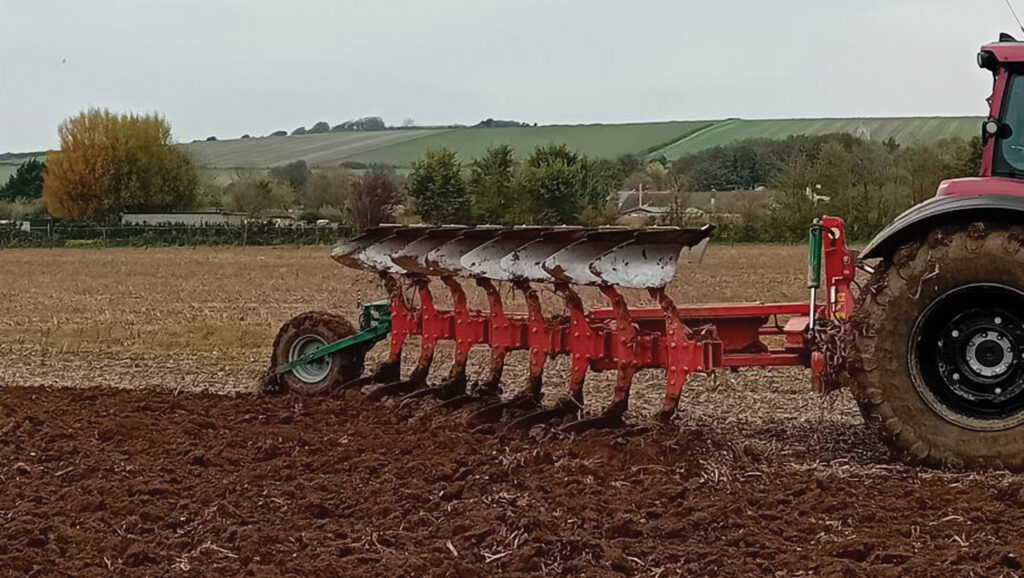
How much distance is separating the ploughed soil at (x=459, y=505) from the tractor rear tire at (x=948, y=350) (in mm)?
212

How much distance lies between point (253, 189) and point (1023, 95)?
2751 inches

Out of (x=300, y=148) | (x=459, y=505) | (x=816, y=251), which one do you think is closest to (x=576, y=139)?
(x=300, y=148)

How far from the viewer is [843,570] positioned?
187 inches

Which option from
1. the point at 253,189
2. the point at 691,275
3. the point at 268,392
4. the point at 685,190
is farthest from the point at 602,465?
the point at 253,189

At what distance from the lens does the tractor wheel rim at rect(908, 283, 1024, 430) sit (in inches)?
261

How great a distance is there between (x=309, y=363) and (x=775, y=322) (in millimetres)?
3475

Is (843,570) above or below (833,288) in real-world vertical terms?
below

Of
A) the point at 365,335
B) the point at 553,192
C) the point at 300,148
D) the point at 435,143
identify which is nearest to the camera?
the point at 365,335

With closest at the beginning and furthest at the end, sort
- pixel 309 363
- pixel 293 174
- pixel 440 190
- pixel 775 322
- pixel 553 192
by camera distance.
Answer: pixel 775 322
pixel 309 363
pixel 553 192
pixel 440 190
pixel 293 174

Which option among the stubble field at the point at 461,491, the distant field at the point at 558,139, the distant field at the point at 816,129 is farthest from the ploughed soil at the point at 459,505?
the distant field at the point at 558,139

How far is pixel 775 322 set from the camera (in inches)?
332

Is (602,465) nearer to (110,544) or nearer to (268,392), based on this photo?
(110,544)

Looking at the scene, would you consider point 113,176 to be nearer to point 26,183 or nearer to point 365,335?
point 26,183

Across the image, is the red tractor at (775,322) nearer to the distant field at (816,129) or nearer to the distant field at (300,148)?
the distant field at (816,129)
